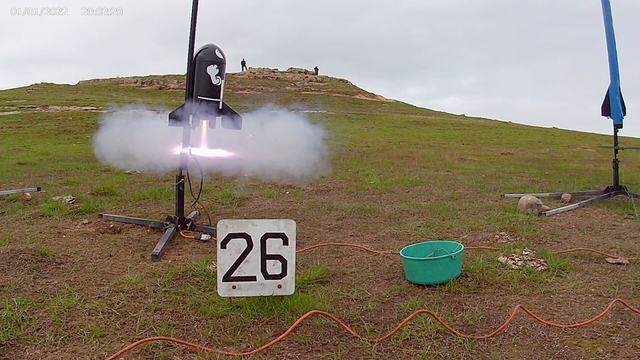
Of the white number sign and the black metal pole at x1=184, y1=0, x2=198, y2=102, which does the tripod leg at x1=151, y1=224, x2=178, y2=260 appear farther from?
the white number sign

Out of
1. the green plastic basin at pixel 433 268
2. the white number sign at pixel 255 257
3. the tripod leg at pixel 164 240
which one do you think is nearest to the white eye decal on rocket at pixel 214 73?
the tripod leg at pixel 164 240

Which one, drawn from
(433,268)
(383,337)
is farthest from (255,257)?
(433,268)

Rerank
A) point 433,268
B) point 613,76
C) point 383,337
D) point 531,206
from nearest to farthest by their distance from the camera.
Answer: point 383,337
point 433,268
point 531,206
point 613,76

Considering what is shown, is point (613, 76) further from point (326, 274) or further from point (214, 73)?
point (214, 73)

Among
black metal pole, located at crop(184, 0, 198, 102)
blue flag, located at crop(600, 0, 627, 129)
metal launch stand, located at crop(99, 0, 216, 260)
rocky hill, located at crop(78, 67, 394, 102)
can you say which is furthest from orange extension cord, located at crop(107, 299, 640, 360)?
rocky hill, located at crop(78, 67, 394, 102)

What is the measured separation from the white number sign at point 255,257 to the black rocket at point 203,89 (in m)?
2.03

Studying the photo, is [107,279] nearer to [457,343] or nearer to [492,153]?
[457,343]

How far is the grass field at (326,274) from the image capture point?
2.89 metres

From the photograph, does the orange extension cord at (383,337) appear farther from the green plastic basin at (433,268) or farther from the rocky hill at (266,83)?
the rocky hill at (266,83)

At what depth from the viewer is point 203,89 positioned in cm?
475

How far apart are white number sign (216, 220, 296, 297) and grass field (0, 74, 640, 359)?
19 cm

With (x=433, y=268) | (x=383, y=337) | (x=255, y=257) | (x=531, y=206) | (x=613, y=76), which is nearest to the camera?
(x=383, y=337)

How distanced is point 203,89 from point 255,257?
89.0 inches

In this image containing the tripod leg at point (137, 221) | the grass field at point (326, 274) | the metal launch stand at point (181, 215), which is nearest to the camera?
the grass field at point (326, 274)
